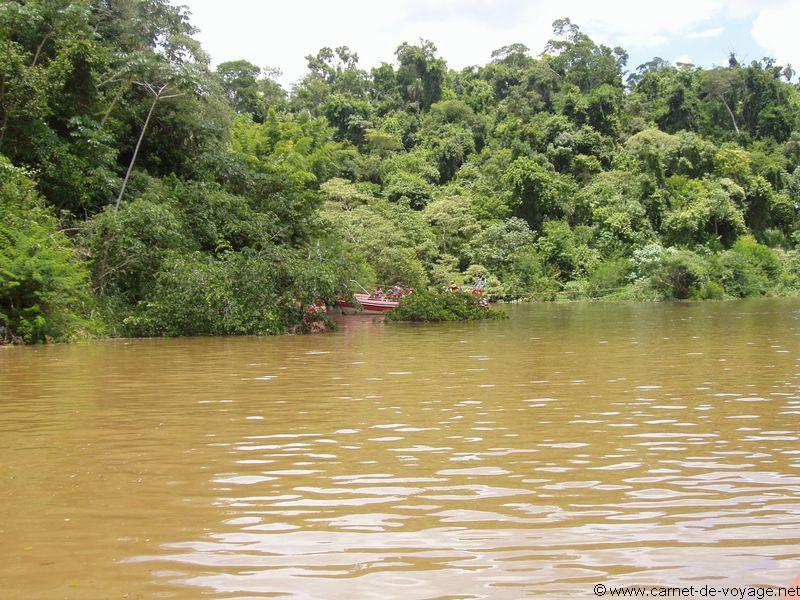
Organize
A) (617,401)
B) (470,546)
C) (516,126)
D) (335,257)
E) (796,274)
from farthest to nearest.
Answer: (516,126) → (796,274) → (335,257) → (617,401) → (470,546)

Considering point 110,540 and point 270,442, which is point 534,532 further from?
point 270,442

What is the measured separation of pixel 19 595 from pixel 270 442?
3028mm

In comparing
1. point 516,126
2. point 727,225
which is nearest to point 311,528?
point 727,225

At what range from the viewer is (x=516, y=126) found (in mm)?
53219

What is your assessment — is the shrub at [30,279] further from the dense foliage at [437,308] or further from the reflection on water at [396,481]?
the dense foliage at [437,308]

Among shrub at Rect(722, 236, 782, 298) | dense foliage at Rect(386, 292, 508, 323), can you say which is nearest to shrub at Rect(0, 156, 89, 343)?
dense foliage at Rect(386, 292, 508, 323)

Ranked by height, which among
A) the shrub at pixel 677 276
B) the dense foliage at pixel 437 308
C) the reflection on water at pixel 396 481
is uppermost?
the shrub at pixel 677 276

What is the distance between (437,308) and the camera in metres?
23.3

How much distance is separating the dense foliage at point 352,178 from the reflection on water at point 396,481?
27.4 feet

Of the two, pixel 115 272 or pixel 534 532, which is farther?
Result: pixel 115 272

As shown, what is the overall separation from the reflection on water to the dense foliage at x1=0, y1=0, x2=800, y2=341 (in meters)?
8.35

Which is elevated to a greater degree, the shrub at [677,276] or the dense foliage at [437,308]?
the shrub at [677,276]

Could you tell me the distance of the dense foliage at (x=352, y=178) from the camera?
18.4 metres

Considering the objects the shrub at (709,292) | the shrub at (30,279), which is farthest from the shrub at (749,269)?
the shrub at (30,279)
